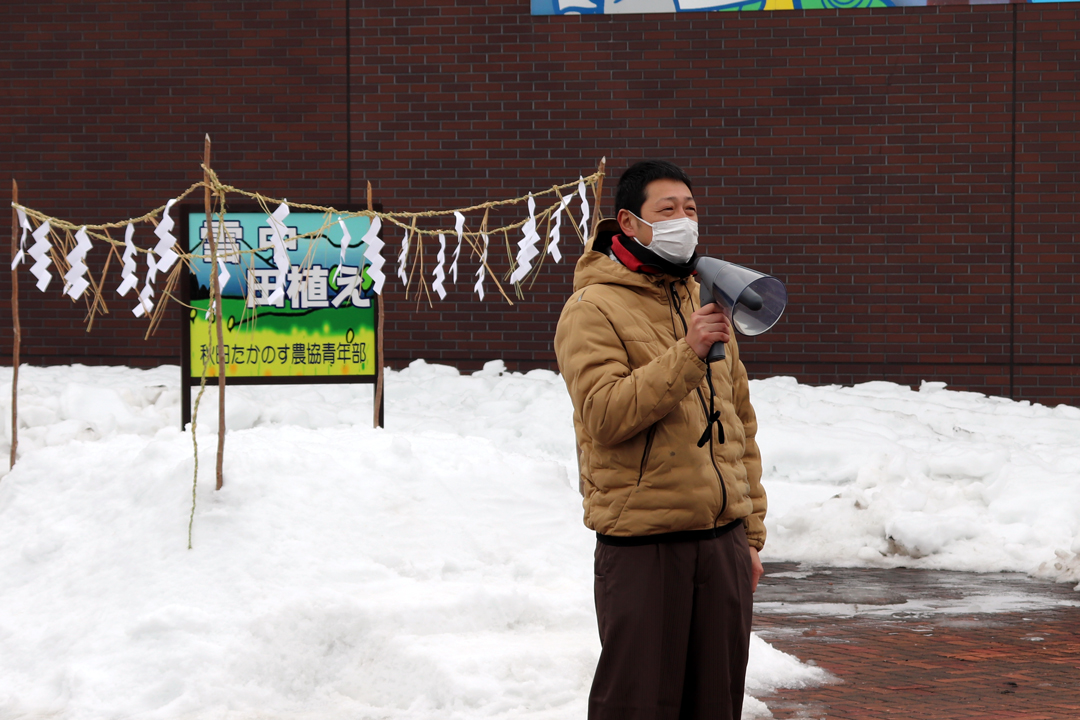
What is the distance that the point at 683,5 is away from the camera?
1338 centimetres

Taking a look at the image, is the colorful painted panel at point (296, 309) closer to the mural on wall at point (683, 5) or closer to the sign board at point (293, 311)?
the sign board at point (293, 311)

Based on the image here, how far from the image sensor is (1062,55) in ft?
42.9

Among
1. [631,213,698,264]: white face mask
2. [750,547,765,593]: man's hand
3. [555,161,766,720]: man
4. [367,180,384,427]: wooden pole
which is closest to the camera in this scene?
[555,161,766,720]: man

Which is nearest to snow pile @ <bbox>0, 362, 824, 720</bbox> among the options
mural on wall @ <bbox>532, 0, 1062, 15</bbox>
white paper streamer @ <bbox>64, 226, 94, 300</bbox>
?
white paper streamer @ <bbox>64, 226, 94, 300</bbox>

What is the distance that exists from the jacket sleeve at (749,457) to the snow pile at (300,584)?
187 centimetres

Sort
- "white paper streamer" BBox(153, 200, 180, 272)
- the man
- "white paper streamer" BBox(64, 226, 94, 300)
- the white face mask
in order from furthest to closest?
"white paper streamer" BBox(64, 226, 94, 300) < "white paper streamer" BBox(153, 200, 180, 272) < the white face mask < the man

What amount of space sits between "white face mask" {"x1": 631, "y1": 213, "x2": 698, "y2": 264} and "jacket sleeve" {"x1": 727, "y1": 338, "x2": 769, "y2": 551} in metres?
0.36

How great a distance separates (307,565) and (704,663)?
3606 mm

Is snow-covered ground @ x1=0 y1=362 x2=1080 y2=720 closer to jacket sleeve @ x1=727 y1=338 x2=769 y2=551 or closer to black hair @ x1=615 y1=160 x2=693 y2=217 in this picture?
jacket sleeve @ x1=727 y1=338 x2=769 y2=551

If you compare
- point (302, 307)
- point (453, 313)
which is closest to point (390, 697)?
point (302, 307)

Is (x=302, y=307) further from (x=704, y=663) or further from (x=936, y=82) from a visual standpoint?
(x=936, y=82)

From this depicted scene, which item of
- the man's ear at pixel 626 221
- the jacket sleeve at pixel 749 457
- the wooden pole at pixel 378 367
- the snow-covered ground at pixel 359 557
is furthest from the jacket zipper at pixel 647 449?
the wooden pole at pixel 378 367

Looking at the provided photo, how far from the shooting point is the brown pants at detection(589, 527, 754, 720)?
2.64 m

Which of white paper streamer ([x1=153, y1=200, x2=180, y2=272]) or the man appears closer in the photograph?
the man
